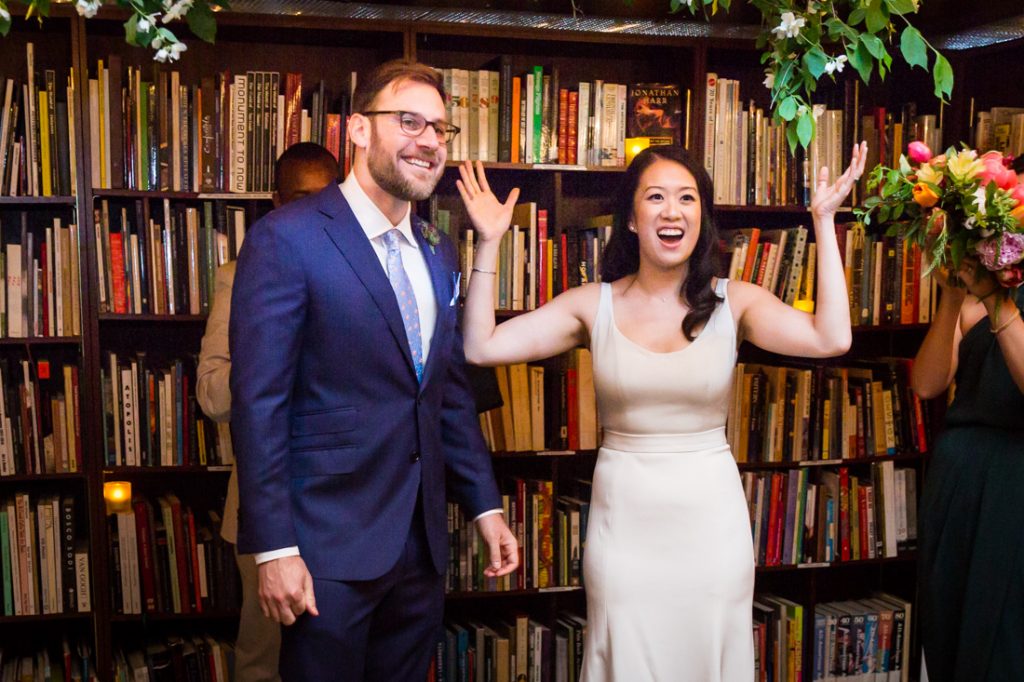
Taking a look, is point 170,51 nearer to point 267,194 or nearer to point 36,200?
point 267,194

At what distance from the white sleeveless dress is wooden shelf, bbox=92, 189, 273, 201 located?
4.50 feet

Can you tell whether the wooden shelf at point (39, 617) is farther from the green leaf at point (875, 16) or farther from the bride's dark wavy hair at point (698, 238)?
the green leaf at point (875, 16)

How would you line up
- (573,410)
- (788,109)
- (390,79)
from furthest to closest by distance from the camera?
(573,410)
(390,79)
(788,109)

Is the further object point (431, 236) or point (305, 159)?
point (305, 159)

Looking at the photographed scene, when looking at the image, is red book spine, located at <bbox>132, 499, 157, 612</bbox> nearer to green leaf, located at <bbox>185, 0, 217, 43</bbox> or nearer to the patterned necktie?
the patterned necktie

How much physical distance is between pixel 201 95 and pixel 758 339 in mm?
1873

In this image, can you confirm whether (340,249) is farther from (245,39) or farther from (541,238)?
(245,39)

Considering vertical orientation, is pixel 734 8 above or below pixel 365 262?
above

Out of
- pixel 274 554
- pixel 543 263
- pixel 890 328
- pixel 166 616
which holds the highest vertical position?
pixel 543 263

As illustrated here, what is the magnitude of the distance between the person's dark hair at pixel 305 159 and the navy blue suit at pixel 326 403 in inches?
35.3

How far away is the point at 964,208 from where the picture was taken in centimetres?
232

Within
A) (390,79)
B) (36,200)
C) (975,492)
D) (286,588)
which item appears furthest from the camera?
(36,200)

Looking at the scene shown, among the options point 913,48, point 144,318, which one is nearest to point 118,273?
point 144,318

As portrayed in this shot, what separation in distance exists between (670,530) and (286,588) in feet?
3.00
